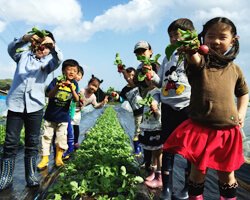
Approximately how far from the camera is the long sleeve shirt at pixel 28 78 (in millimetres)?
3529

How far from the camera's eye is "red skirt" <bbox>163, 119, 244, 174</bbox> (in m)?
2.41

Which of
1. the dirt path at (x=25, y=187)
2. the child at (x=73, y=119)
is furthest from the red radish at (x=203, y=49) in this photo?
the child at (x=73, y=119)

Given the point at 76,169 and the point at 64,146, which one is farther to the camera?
the point at 64,146

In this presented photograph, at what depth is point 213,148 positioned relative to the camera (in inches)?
95.0

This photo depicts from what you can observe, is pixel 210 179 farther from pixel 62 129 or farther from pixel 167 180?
pixel 62 129

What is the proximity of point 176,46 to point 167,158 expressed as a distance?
1499 millimetres

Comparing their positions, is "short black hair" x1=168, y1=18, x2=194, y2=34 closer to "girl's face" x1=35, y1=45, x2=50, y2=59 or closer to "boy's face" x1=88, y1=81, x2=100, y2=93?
"girl's face" x1=35, y1=45, x2=50, y2=59

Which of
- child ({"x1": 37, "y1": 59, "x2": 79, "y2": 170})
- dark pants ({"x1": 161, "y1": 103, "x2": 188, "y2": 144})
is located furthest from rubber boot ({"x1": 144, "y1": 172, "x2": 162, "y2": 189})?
child ({"x1": 37, "y1": 59, "x2": 79, "y2": 170})

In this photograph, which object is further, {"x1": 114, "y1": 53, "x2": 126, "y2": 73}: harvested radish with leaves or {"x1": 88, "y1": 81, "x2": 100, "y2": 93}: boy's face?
{"x1": 88, "y1": 81, "x2": 100, "y2": 93}: boy's face

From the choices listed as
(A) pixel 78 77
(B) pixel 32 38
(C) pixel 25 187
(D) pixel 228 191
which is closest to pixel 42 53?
(B) pixel 32 38

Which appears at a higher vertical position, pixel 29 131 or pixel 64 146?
pixel 29 131

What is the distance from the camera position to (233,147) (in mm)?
2445

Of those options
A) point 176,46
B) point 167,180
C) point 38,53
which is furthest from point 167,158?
point 38,53

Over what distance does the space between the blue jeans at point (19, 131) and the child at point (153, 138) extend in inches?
52.1
